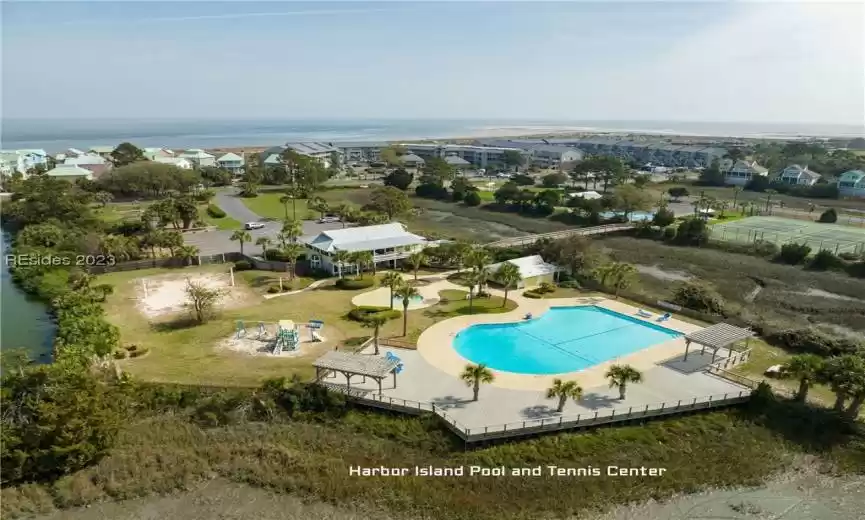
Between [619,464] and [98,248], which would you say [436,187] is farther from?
[619,464]

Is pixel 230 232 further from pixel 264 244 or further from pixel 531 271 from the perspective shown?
pixel 531 271

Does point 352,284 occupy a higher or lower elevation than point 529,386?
higher

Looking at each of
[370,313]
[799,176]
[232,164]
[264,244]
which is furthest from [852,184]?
[232,164]

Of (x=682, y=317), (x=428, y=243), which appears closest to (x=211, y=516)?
(x=682, y=317)

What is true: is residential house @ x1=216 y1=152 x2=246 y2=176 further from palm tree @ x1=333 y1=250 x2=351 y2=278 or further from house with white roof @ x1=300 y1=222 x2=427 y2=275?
palm tree @ x1=333 y1=250 x2=351 y2=278

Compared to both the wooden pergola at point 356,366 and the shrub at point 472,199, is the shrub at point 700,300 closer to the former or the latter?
the wooden pergola at point 356,366

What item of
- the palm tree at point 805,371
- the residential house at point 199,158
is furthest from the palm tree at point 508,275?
the residential house at point 199,158
